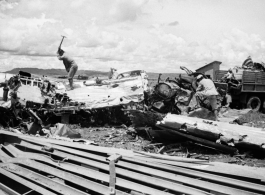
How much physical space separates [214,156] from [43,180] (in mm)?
3911

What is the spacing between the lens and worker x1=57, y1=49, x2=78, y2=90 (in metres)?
10.5

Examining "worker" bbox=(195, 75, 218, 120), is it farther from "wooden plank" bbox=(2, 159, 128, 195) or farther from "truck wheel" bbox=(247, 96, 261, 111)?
"wooden plank" bbox=(2, 159, 128, 195)

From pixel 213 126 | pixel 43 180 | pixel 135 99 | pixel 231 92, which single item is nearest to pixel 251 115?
pixel 231 92

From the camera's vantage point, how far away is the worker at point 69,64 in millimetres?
10523

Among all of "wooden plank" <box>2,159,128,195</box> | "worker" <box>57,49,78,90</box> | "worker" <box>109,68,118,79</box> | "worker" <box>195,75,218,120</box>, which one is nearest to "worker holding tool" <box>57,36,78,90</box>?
"worker" <box>57,49,78,90</box>

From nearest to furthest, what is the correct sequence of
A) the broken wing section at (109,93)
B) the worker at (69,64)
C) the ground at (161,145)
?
1. the ground at (161,145)
2. the broken wing section at (109,93)
3. the worker at (69,64)

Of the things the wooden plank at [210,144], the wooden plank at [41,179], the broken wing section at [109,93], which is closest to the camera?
the wooden plank at [41,179]

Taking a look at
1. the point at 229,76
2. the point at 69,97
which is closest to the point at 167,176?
the point at 69,97

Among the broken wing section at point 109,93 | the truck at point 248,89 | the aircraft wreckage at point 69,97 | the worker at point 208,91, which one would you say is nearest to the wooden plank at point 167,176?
the worker at point 208,91

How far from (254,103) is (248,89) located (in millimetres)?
818

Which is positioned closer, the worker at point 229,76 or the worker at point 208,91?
the worker at point 208,91

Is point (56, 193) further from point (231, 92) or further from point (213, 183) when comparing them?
point (231, 92)

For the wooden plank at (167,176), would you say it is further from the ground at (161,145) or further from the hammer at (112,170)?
the ground at (161,145)

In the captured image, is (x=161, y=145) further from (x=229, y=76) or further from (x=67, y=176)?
(x=229, y=76)
